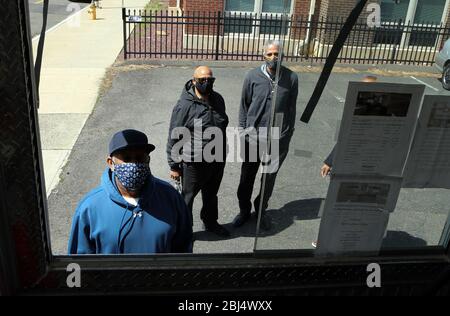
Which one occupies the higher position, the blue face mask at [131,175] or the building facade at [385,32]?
the building facade at [385,32]

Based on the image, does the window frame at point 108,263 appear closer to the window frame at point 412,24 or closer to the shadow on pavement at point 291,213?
the shadow on pavement at point 291,213

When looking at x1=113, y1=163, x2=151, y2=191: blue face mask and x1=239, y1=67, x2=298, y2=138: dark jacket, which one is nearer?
x1=113, y1=163, x2=151, y2=191: blue face mask

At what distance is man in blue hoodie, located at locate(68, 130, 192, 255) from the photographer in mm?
2459

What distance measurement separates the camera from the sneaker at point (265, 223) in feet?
5.79

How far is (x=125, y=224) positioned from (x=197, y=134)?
1.95 metres

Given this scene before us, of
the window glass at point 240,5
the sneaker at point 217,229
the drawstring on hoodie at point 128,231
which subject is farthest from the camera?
the window glass at point 240,5

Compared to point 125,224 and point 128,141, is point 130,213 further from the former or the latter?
point 128,141

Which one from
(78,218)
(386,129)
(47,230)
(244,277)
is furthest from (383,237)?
(78,218)

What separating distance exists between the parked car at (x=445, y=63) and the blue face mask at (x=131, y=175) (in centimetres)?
164

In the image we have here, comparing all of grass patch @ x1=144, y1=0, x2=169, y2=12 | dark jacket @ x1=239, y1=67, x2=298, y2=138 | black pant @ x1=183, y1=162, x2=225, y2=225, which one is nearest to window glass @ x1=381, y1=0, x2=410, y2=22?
dark jacket @ x1=239, y1=67, x2=298, y2=138

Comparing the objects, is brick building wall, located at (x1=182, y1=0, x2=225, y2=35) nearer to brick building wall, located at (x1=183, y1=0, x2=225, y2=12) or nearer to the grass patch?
brick building wall, located at (x1=183, y1=0, x2=225, y2=12)

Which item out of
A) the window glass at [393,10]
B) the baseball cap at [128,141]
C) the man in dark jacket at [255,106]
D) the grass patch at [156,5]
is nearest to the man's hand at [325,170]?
the window glass at [393,10]

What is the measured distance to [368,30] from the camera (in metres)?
1.86

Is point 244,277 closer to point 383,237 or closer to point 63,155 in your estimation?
point 383,237
